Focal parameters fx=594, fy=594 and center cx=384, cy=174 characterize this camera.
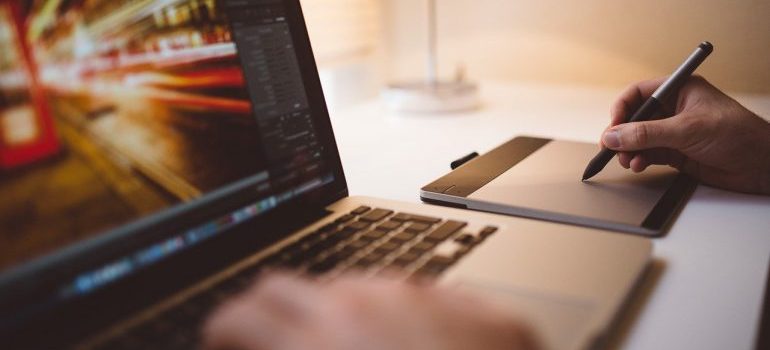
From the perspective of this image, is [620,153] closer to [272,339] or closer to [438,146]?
[438,146]

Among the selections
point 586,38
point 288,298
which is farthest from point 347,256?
point 586,38

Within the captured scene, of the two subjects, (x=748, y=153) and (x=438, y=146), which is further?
(x=438, y=146)

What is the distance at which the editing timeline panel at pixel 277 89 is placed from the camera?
0.58 metres

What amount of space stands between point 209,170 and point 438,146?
53 centimetres

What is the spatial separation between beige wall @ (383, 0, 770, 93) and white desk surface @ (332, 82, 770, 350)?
127 mm

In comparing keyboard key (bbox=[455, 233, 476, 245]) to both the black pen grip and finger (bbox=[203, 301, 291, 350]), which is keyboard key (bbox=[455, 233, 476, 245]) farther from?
the black pen grip

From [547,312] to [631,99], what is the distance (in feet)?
1.67

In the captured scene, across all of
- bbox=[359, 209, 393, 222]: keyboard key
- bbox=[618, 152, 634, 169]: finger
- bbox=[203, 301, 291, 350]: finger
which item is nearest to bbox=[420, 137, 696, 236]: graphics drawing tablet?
bbox=[618, 152, 634, 169]: finger

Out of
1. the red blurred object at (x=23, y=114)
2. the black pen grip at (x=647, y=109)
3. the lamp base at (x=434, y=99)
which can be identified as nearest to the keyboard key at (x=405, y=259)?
the red blurred object at (x=23, y=114)

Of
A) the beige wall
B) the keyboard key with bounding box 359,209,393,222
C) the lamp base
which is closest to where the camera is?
the keyboard key with bounding box 359,209,393,222

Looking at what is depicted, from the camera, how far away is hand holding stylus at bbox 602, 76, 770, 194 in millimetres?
675

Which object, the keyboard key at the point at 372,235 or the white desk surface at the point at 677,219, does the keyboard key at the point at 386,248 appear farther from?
the white desk surface at the point at 677,219

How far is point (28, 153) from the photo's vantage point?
41cm

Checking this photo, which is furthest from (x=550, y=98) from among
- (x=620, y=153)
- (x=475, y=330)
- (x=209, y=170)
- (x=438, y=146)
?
(x=475, y=330)
